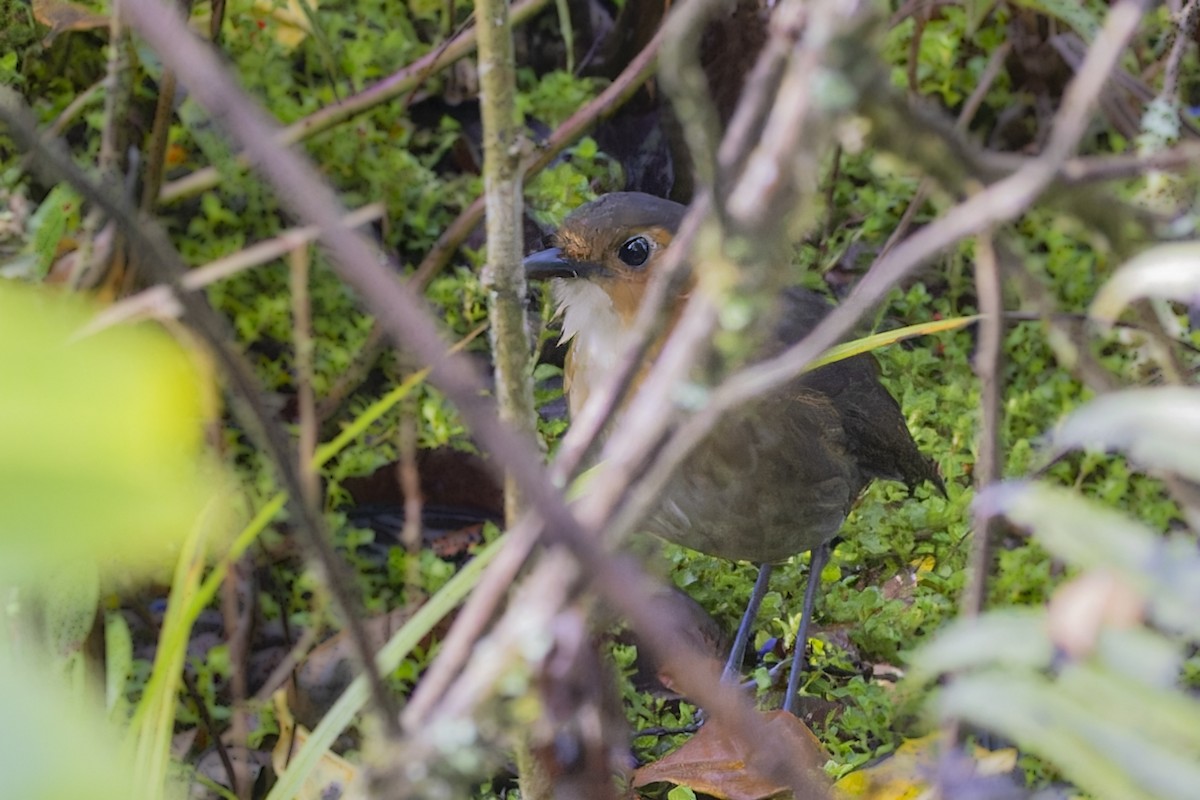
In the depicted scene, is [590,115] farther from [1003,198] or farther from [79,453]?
[79,453]

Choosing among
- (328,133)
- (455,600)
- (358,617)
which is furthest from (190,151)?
(358,617)

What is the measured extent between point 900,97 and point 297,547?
106 inches

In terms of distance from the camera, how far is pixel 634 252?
101 inches

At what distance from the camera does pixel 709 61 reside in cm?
353

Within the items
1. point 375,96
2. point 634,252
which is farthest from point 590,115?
point 634,252

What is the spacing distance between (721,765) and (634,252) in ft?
3.43

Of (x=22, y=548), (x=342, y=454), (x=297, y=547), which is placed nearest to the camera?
(x=22, y=548)

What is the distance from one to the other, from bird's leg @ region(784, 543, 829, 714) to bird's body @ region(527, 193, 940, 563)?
15cm

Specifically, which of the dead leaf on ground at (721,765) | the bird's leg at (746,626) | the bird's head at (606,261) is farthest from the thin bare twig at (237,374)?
the bird's leg at (746,626)

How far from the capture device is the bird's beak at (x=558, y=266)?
8.34 ft

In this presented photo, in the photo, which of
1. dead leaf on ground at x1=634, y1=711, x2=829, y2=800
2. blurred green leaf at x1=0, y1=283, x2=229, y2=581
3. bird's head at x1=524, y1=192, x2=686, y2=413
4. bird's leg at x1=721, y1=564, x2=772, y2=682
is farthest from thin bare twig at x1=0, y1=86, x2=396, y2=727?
bird's leg at x1=721, y1=564, x2=772, y2=682

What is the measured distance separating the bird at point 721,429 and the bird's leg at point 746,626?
0.59 feet

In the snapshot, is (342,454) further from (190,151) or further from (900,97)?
(900,97)

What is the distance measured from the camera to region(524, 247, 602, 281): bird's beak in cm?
254
